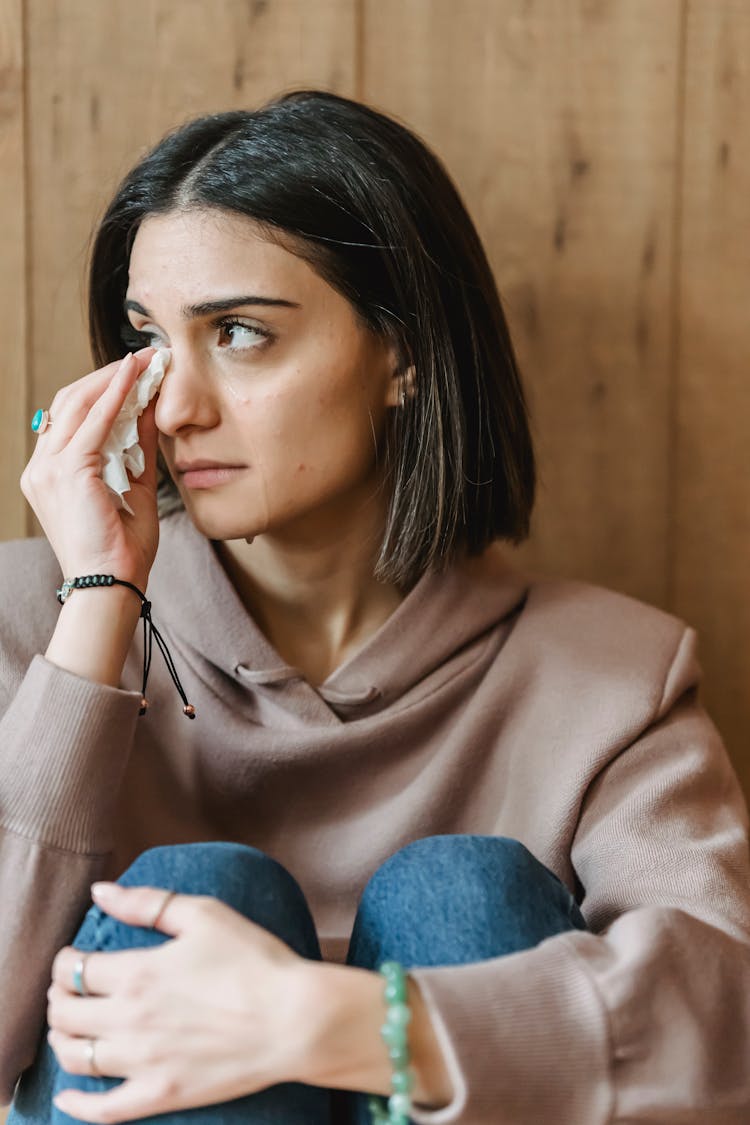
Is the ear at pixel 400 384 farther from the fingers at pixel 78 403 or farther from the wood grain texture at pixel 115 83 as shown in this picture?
the wood grain texture at pixel 115 83

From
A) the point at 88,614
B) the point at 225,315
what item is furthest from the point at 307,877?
the point at 225,315

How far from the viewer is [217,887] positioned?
0.98 metres

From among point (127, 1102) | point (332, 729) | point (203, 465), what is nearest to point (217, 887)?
point (127, 1102)

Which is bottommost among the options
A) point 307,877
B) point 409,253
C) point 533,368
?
point 307,877

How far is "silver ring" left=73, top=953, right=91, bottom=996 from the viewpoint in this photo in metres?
0.96

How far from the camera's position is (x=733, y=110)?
5.02 feet

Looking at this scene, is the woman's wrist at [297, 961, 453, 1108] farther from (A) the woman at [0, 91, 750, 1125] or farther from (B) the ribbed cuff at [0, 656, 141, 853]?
(B) the ribbed cuff at [0, 656, 141, 853]

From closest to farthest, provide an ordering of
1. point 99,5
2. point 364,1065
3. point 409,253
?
1. point 364,1065
2. point 409,253
3. point 99,5

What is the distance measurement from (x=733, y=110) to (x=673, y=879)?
0.92m

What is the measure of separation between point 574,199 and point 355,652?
61cm

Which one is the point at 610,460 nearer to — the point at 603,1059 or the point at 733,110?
the point at 733,110

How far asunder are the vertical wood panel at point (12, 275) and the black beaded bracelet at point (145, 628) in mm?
295

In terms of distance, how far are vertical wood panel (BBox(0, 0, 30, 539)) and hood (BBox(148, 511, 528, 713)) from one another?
10.1 inches

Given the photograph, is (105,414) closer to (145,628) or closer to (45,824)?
(145,628)
